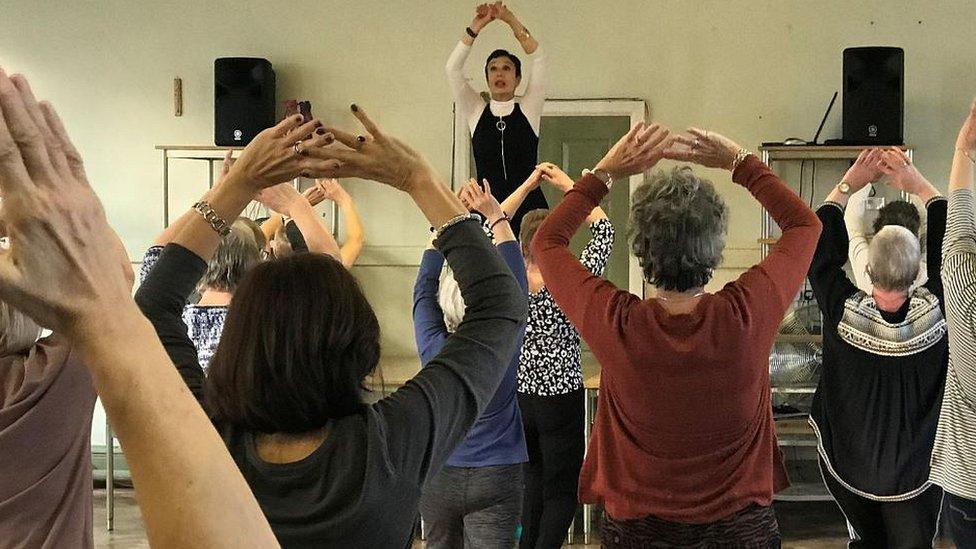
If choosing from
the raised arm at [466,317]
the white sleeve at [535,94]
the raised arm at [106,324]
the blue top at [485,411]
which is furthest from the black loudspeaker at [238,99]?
the raised arm at [106,324]

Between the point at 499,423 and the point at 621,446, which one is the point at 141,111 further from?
the point at 621,446

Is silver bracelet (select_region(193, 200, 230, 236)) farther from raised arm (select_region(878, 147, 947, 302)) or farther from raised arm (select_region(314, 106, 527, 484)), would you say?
raised arm (select_region(878, 147, 947, 302))

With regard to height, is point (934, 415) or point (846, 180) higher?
point (846, 180)

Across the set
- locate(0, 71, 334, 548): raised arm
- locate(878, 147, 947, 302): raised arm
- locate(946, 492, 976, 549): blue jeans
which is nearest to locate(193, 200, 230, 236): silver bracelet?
locate(0, 71, 334, 548): raised arm

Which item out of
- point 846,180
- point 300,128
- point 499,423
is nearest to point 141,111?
point 499,423

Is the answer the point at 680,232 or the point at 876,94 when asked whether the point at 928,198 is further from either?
the point at 876,94

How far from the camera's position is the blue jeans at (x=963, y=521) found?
259 centimetres

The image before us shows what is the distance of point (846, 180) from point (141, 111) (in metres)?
5.32

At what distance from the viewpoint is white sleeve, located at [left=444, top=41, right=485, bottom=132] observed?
15.2 ft

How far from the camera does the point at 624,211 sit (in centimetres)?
666

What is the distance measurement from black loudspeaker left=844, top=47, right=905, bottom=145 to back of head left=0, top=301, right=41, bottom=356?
16.8 ft

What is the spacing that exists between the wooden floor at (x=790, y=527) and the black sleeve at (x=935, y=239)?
252cm

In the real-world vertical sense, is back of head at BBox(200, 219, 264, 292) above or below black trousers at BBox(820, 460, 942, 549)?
above

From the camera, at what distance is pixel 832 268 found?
288cm
